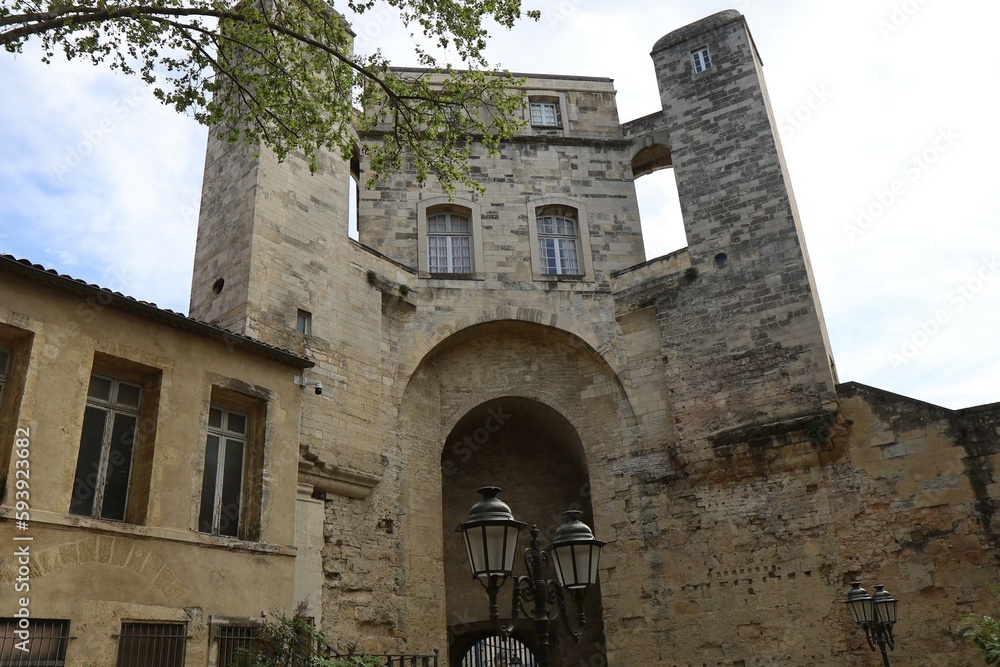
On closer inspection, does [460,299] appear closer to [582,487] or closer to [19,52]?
[582,487]

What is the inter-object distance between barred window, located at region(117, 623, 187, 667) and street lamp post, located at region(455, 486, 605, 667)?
3.73 m

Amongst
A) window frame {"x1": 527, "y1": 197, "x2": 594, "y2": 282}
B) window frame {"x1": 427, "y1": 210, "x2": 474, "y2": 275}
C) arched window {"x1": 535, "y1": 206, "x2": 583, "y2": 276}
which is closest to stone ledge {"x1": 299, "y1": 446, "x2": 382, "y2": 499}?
window frame {"x1": 427, "y1": 210, "x2": 474, "y2": 275}

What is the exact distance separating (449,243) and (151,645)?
8.77 meters

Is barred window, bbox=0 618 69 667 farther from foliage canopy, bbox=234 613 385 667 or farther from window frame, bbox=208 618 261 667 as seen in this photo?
foliage canopy, bbox=234 613 385 667

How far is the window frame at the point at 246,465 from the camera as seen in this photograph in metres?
8.59

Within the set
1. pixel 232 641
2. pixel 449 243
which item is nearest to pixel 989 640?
pixel 232 641

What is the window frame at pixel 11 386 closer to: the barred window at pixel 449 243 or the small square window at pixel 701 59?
the barred window at pixel 449 243

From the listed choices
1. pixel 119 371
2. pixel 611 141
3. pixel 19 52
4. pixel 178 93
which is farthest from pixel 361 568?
pixel 611 141

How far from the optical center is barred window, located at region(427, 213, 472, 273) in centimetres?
1439

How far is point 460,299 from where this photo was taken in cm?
1373

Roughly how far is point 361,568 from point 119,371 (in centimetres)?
435

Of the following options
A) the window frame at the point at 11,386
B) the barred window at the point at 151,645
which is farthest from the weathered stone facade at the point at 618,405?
the window frame at the point at 11,386

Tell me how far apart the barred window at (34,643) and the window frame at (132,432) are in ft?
3.41

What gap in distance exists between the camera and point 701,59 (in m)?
15.1
